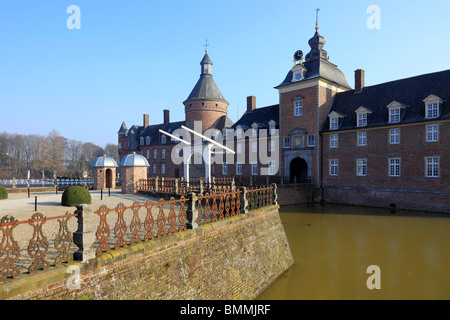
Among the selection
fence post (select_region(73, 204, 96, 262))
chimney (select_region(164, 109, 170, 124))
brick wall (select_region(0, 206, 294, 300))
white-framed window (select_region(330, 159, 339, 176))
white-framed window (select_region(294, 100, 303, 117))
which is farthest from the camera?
chimney (select_region(164, 109, 170, 124))

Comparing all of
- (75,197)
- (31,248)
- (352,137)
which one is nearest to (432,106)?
(352,137)

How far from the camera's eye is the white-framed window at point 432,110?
2075 cm

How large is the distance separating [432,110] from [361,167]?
262 inches

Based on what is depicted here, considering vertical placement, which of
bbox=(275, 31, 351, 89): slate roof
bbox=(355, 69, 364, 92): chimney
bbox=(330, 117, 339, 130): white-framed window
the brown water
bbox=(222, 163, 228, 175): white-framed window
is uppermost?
bbox=(275, 31, 351, 89): slate roof

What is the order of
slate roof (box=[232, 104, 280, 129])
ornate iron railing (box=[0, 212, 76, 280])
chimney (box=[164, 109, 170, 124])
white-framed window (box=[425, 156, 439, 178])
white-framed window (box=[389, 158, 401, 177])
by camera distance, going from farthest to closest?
1. chimney (box=[164, 109, 170, 124])
2. slate roof (box=[232, 104, 280, 129])
3. white-framed window (box=[389, 158, 401, 177])
4. white-framed window (box=[425, 156, 439, 178])
5. ornate iron railing (box=[0, 212, 76, 280])

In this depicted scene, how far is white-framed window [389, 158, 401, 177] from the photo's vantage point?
22438 mm

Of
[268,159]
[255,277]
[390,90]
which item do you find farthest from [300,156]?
[255,277]

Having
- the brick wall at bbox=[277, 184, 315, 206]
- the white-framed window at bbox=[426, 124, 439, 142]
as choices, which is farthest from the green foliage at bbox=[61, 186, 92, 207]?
the white-framed window at bbox=[426, 124, 439, 142]

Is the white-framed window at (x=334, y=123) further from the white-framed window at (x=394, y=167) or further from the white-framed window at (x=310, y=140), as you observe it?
the white-framed window at (x=394, y=167)

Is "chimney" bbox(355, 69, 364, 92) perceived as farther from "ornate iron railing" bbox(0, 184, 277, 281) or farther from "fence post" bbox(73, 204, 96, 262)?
"fence post" bbox(73, 204, 96, 262)

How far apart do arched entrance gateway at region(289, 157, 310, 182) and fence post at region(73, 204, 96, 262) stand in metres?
26.6

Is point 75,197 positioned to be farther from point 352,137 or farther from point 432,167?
point 432,167

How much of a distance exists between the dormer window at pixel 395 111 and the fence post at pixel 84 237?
24.6 m

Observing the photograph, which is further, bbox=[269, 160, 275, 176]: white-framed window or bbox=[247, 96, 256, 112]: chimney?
bbox=[247, 96, 256, 112]: chimney
